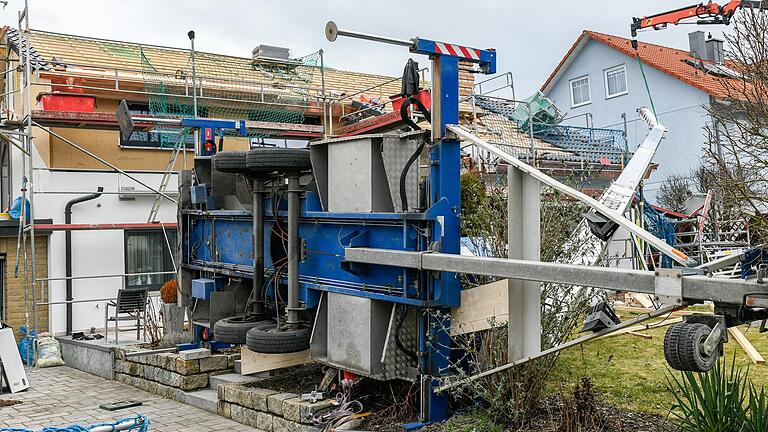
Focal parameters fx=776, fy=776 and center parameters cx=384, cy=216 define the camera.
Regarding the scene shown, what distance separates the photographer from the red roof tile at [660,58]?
29.1 m

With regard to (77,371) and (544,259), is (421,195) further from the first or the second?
(77,371)

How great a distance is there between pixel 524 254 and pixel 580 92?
30.4m

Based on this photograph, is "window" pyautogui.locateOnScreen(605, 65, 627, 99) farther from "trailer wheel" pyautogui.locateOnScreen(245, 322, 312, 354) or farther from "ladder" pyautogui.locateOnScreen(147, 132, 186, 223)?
"trailer wheel" pyautogui.locateOnScreen(245, 322, 312, 354)

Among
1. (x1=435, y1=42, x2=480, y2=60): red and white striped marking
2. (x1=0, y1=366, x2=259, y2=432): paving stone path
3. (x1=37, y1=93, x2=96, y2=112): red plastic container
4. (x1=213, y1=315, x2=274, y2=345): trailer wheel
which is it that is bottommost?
(x1=0, y1=366, x2=259, y2=432): paving stone path

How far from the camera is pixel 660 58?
1291 inches

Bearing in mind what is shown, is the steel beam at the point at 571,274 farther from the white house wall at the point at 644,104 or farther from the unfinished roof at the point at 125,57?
the white house wall at the point at 644,104

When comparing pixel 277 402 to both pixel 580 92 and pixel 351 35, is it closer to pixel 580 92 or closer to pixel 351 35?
pixel 351 35

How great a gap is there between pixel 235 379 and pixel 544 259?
4.56m

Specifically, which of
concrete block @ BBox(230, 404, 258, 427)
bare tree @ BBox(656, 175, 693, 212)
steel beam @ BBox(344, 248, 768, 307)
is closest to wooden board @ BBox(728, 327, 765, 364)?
steel beam @ BBox(344, 248, 768, 307)

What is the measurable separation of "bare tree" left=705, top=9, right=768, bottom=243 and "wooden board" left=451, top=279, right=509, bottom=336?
1886 mm

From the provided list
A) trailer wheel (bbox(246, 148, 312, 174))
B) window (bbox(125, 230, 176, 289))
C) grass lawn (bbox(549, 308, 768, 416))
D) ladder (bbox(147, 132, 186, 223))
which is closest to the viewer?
grass lawn (bbox(549, 308, 768, 416))

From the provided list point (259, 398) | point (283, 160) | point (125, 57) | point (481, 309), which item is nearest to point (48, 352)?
point (259, 398)

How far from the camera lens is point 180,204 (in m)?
11.3

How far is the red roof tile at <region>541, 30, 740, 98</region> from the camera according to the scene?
29.1m
